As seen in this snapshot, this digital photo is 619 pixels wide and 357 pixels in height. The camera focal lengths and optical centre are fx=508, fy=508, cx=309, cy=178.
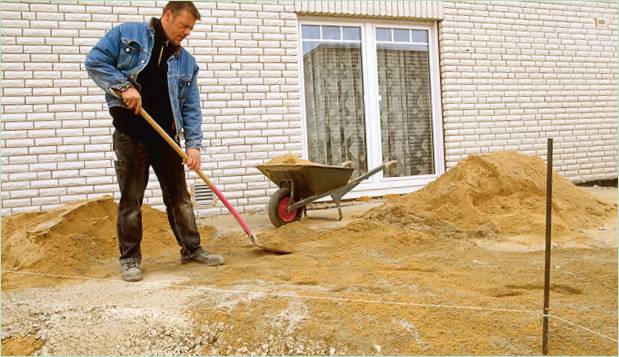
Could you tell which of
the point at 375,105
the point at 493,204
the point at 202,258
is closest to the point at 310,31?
the point at 375,105


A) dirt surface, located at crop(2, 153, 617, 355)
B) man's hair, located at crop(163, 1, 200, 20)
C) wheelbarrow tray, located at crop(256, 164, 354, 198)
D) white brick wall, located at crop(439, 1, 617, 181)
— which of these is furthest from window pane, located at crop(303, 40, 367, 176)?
man's hair, located at crop(163, 1, 200, 20)

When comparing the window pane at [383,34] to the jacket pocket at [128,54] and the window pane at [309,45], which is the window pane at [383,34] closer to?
the window pane at [309,45]

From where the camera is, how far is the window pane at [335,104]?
6383 mm

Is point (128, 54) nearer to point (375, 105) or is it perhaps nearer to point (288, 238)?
point (288, 238)

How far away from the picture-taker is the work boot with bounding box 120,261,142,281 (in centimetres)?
303

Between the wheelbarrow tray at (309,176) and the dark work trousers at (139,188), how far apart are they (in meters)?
1.38

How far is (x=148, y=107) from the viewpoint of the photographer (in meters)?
3.16

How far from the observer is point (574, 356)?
196cm

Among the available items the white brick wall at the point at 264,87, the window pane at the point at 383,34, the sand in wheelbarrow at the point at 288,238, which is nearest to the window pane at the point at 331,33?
the white brick wall at the point at 264,87

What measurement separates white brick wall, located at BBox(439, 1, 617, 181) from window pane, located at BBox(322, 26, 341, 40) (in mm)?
1445

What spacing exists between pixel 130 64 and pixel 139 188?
2.48ft

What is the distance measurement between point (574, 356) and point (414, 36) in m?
5.50

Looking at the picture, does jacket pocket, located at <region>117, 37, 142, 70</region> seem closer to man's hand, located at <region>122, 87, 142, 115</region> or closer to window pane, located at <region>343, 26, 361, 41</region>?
man's hand, located at <region>122, 87, 142, 115</region>

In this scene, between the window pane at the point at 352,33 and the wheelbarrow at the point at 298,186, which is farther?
the window pane at the point at 352,33
